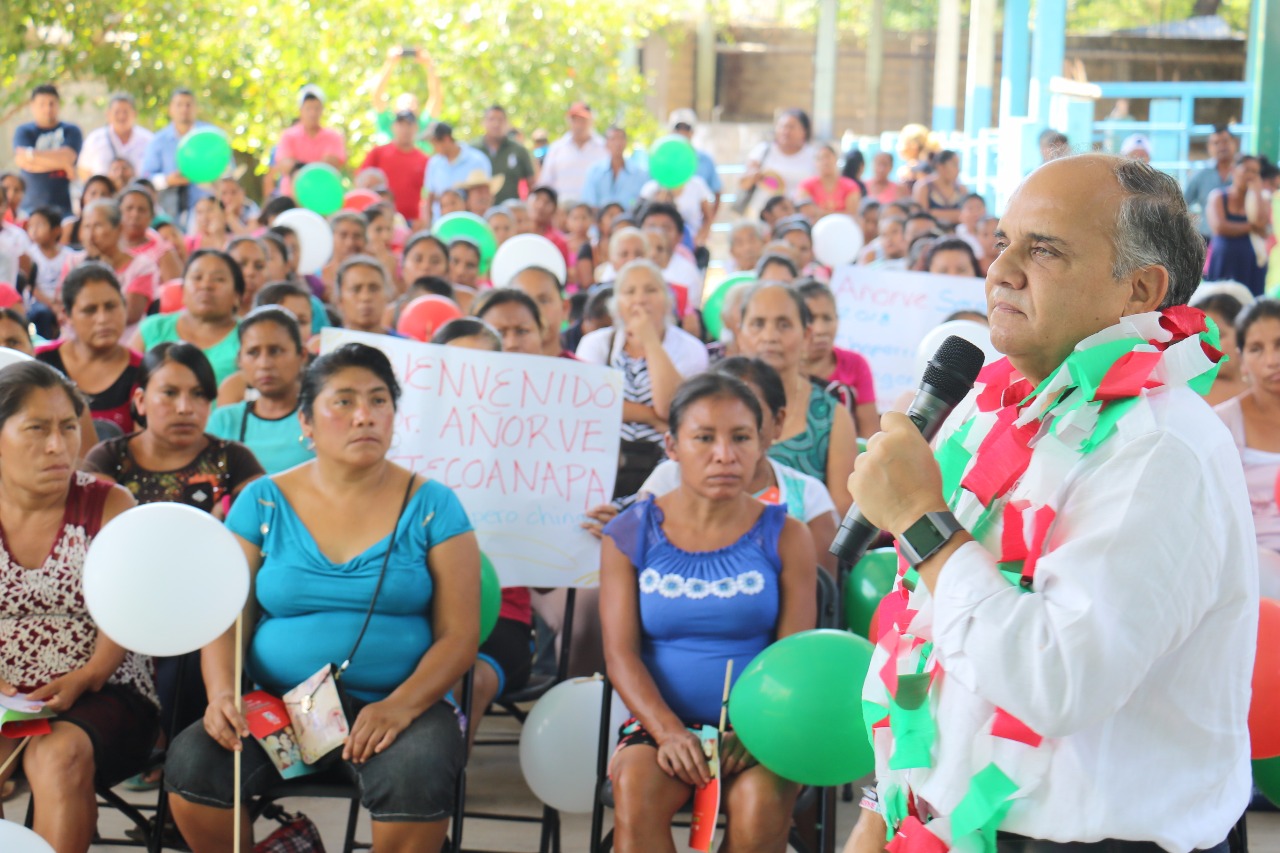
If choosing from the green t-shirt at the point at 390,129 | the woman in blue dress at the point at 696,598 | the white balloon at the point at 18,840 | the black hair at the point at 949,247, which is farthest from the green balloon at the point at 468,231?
the white balloon at the point at 18,840

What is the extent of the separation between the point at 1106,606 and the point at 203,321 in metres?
5.19

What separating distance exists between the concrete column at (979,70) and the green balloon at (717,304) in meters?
11.0

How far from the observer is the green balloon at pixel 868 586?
13.2 feet

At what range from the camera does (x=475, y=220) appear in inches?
379

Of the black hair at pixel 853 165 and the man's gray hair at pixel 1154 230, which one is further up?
the black hair at pixel 853 165

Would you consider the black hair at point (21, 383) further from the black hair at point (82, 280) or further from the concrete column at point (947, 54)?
the concrete column at point (947, 54)

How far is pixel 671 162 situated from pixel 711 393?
859 centimetres

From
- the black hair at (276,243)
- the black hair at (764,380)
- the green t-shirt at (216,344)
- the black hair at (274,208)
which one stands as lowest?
the green t-shirt at (216,344)

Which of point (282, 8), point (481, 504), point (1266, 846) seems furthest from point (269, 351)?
point (282, 8)

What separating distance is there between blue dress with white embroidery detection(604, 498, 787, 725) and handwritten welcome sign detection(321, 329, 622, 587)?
0.96 m

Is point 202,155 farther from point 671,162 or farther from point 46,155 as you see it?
point 671,162

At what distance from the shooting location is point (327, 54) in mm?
15891

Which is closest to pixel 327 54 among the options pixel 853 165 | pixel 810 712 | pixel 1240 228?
pixel 853 165

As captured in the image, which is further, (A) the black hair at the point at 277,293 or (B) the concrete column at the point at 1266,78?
(B) the concrete column at the point at 1266,78
